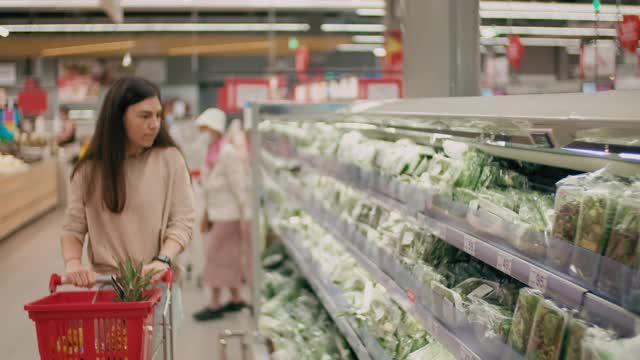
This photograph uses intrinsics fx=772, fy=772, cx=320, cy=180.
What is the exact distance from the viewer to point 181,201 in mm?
3498

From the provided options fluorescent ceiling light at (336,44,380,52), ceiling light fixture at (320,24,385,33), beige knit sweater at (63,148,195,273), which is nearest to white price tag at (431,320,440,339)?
beige knit sweater at (63,148,195,273)

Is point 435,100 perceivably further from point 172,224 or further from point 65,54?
point 65,54

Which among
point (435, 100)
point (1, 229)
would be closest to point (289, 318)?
point (435, 100)

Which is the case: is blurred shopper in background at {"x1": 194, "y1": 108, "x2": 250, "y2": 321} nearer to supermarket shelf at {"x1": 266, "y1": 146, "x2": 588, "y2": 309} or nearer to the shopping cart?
supermarket shelf at {"x1": 266, "y1": 146, "x2": 588, "y2": 309}

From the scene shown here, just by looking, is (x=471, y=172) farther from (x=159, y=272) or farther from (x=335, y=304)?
(x=335, y=304)

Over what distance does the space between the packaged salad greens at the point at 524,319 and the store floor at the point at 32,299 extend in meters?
3.95

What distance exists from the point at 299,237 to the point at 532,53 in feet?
63.2

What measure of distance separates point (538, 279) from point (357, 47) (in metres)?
21.5

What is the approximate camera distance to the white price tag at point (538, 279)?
1.72 metres

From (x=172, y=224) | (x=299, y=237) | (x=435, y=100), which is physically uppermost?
(x=435, y=100)

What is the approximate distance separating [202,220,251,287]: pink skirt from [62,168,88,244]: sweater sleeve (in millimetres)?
3692

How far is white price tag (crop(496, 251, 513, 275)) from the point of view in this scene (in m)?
1.90

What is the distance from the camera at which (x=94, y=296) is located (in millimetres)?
2838

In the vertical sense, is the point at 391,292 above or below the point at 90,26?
below
